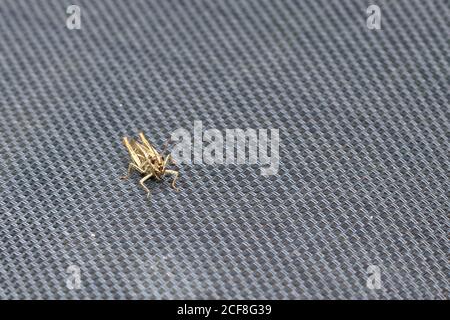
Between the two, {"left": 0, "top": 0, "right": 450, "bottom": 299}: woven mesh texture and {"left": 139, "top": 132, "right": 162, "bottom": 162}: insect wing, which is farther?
{"left": 139, "top": 132, "right": 162, "bottom": 162}: insect wing

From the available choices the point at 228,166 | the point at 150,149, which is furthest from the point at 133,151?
the point at 228,166

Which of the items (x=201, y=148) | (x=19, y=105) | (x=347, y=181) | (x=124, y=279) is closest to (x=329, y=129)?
(x=347, y=181)

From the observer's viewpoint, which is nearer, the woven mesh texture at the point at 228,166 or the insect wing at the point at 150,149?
the woven mesh texture at the point at 228,166

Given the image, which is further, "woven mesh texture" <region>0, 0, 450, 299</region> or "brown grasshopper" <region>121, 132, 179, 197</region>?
"brown grasshopper" <region>121, 132, 179, 197</region>

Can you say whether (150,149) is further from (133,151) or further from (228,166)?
(228,166)

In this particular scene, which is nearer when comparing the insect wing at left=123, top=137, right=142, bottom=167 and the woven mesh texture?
the woven mesh texture
